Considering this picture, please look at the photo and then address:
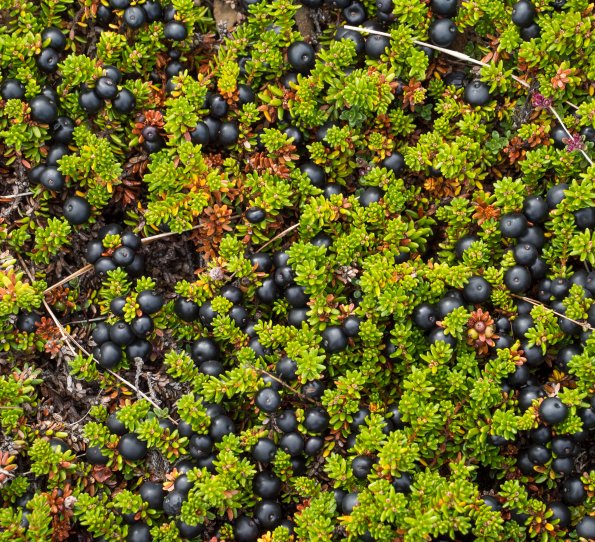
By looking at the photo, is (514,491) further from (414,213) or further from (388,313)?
(414,213)

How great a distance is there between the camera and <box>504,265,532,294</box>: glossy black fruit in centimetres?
644

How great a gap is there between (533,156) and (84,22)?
4.81 m

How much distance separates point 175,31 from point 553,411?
5.11 meters

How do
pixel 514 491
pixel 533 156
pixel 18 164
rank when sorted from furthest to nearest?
pixel 18 164 < pixel 533 156 < pixel 514 491

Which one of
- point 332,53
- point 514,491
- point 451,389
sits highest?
point 332,53

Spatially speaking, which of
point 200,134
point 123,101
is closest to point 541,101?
point 200,134

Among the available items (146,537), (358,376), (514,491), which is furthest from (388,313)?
(146,537)

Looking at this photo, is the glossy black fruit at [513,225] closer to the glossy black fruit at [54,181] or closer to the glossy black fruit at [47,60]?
the glossy black fruit at [54,181]

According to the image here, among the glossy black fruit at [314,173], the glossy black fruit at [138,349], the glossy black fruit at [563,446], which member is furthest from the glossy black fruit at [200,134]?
the glossy black fruit at [563,446]

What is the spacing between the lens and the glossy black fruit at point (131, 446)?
6.55m

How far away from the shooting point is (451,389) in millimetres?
6328

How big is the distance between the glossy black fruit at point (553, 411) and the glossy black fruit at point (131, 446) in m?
3.64

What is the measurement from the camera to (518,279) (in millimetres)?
6438

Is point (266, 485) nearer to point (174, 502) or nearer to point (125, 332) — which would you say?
point (174, 502)
